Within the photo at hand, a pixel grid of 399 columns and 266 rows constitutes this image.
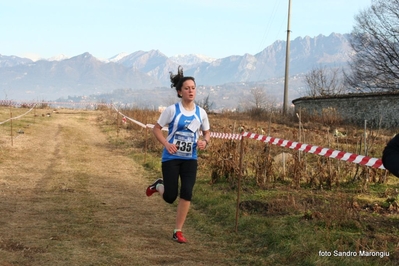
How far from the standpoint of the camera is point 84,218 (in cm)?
722

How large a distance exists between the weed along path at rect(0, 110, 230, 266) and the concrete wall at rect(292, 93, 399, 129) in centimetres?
1968

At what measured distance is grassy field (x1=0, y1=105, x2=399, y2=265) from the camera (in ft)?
17.8

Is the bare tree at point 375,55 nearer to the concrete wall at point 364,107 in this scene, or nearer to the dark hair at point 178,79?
the concrete wall at point 364,107

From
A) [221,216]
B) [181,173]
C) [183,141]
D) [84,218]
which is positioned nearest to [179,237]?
[181,173]

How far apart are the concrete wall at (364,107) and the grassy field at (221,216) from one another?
62.0 feet

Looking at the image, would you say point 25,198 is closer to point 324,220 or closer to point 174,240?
point 174,240

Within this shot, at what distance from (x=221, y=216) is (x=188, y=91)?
8.23ft

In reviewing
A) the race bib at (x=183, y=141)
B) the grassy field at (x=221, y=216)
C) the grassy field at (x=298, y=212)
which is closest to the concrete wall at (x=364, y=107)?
the grassy field at (x=298, y=212)

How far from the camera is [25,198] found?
8.74 metres

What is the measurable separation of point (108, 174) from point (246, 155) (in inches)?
138

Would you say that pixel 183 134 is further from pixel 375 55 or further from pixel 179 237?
pixel 375 55

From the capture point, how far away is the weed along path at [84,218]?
5.36 meters

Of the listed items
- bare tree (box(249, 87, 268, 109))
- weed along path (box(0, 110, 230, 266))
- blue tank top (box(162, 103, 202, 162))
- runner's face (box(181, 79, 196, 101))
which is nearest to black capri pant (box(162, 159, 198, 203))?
blue tank top (box(162, 103, 202, 162))

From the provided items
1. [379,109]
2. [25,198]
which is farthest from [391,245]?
[379,109]
